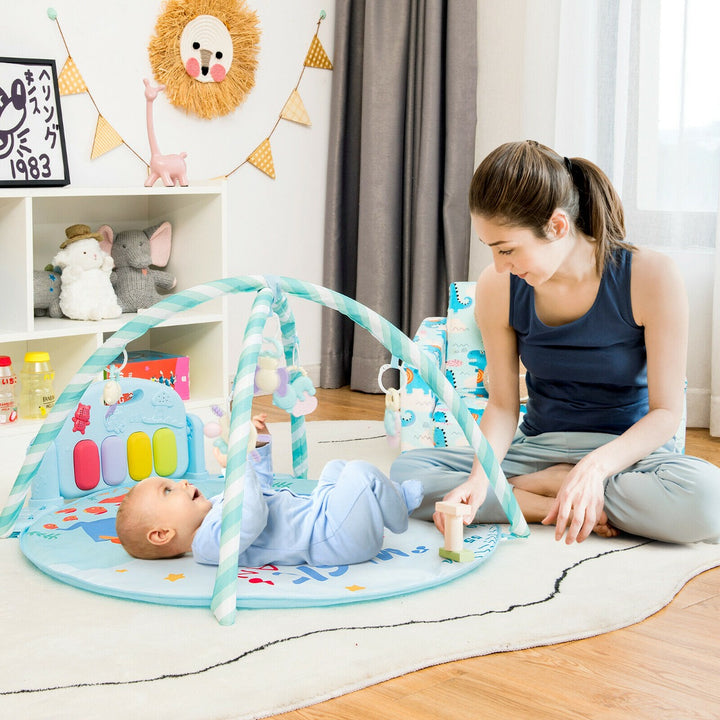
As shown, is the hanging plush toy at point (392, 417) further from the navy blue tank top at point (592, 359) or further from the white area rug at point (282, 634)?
the white area rug at point (282, 634)

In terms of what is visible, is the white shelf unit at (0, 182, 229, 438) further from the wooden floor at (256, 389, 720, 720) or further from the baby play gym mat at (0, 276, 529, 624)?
the wooden floor at (256, 389, 720, 720)

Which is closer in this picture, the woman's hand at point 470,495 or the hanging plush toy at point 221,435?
the hanging plush toy at point 221,435

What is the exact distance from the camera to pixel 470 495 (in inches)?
68.1

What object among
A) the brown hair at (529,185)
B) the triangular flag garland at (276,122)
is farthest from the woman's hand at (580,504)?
the triangular flag garland at (276,122)

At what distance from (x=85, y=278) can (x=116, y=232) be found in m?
0.37

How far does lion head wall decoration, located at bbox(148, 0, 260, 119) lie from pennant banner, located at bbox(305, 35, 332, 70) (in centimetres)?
23

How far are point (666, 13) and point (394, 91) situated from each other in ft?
3.06

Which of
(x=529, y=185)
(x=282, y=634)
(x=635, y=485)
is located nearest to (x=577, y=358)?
(x=635, y=485)

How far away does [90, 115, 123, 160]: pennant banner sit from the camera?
2959 mm

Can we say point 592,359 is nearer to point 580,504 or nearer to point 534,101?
point 580,504

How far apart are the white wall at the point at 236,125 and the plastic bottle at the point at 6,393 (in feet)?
2.14

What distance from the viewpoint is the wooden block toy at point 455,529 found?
1669 mm

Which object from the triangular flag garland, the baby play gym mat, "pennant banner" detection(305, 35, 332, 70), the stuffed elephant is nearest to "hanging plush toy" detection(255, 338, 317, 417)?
the baby play gym mat

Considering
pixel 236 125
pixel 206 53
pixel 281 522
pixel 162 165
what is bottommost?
pixel 281 522
